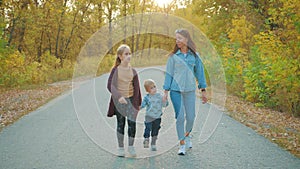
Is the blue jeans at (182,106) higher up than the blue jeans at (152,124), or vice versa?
the blue jeans at (182,106)

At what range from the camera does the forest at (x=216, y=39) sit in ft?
29.9

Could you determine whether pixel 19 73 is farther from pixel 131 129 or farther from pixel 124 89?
pixel 124 89

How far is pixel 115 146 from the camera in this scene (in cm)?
549

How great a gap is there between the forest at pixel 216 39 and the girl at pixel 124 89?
821 millimetres

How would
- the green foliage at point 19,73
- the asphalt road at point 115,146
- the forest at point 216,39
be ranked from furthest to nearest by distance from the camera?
the green foliage at point 19,73 < the forest at point 216,39 < the asphalt road at point 115,146

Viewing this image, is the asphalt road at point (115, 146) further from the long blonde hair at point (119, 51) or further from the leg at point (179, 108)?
the long blonde hair at point (119, 51)

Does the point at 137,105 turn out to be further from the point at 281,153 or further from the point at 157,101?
the point at 281,153

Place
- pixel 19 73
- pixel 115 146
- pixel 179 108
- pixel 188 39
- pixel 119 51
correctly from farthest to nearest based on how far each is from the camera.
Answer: pixel 19 73
pixel 115 146
pixel 179 108
pixel 188 39
pixel 119 51

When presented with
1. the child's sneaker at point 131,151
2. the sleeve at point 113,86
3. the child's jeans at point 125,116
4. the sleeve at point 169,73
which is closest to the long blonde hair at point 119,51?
the sleeve at point 113,86

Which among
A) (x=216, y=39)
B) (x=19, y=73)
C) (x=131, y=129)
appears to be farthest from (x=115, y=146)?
(x=216, y=39)

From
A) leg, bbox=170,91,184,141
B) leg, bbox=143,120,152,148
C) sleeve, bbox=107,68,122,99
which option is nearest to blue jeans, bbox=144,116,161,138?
leg, bbox=143,120,152,148

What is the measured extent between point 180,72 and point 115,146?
170cm

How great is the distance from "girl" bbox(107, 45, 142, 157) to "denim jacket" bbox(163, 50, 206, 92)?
470 millimetres

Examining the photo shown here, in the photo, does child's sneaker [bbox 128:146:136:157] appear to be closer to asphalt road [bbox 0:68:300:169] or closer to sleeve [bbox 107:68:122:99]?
asphalt road [bbox 0:68:300:169]
